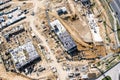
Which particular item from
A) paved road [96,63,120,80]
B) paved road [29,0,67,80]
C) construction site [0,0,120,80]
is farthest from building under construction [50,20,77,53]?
paved road [96,63,120,80]

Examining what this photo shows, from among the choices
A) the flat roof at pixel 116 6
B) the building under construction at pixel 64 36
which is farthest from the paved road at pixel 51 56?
the flat roof at pixel 116 6

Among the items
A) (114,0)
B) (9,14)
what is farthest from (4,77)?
(114,0)

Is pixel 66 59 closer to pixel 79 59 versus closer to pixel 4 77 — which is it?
pixel 79 59

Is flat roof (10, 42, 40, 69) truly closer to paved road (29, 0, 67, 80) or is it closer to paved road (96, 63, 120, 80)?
paved road (29, 0, 67, 80)

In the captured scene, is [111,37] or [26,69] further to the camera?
[111,37]

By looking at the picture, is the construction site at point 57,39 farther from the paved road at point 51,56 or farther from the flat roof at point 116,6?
the flat roof at point 116,6

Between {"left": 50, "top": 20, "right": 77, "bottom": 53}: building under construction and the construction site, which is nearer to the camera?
the construction site

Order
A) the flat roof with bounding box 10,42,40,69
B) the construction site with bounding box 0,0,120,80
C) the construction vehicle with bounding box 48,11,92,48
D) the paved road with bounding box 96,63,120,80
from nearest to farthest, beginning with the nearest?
the paved road with bounding box 96,63,120,80, the construction site with bounding box 0,0,120,80, the flat roof with bounding box 10,42,40,69, the construction vehicle with bounding box 48,11,92,48

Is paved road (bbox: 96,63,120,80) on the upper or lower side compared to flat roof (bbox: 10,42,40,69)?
lower
